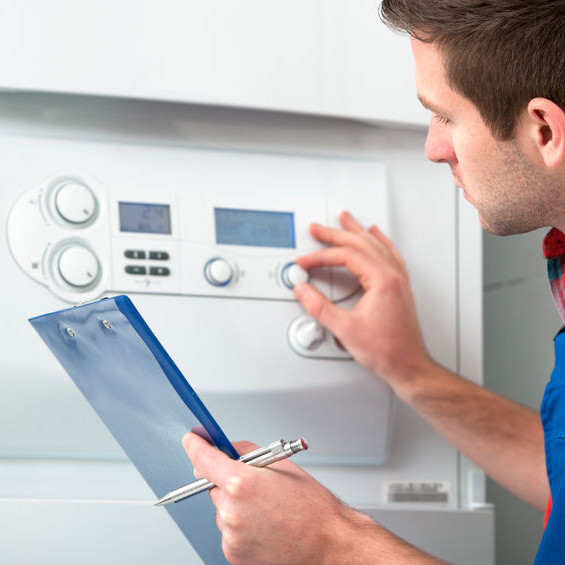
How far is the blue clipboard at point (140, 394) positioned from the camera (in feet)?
2.35

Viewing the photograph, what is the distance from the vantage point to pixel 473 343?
1143 millimetres

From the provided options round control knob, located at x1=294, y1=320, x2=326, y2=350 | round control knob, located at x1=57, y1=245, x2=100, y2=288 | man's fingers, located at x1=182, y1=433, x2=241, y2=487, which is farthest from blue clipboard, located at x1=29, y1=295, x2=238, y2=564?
round control knob, located at x1=294, y1=320, x2=326, y2=350

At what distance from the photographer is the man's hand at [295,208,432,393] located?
3.43 ft

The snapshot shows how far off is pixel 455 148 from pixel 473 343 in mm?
313

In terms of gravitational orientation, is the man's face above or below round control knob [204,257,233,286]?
above

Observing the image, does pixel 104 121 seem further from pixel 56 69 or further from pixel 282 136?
pixel 282 136

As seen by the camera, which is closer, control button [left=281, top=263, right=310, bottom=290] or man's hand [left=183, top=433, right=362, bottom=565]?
man's hand [left=183, top=433, right=362, bottom=565]

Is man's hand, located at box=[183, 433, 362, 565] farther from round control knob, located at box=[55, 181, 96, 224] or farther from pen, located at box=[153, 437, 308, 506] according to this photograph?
round control knob, located at box=[55, 181, 96, 224]

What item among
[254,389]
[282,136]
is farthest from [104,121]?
[254,389]

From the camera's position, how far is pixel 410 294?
42.7 inches

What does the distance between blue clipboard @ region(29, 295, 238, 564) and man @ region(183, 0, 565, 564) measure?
0.05 m

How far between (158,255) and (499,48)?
422 mm

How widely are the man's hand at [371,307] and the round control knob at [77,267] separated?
9.3 inches

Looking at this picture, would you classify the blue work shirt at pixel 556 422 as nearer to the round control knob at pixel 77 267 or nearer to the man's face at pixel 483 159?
the man's face at pixel 483 159
